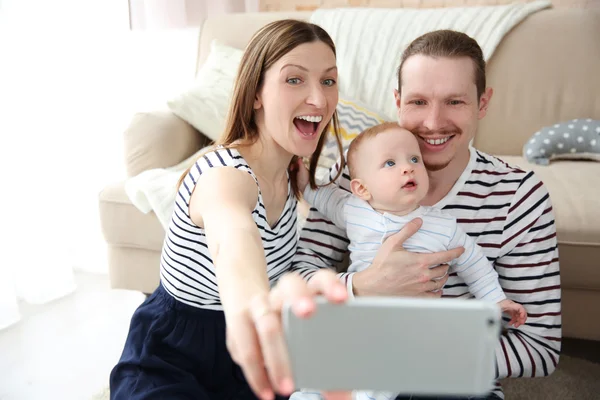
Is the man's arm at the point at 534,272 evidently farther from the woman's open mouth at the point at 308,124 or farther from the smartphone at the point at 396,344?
the smartphone at the point at 396,344

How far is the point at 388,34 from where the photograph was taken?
7.89 feet

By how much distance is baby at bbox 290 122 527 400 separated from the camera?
1.08m

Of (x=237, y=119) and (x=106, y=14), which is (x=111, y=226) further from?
(x=106, y=14)

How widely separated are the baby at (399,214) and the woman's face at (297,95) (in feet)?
0.43

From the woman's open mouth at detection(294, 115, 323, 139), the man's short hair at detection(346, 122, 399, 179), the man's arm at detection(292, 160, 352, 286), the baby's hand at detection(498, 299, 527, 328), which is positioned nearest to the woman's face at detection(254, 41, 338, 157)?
the woman's open mouth at detection(294, 115, 323, 139)

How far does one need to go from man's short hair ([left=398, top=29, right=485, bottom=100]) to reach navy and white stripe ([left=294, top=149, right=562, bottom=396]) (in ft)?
0.63

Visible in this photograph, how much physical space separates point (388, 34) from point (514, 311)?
164 centimetres

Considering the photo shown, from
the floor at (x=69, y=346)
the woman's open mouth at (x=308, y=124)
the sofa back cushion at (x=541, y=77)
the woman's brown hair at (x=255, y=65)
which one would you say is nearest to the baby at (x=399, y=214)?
the woman's open mouth at (x=308, y=124)

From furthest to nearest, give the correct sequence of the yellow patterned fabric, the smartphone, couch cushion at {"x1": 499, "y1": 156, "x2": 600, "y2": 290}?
the yellow patterned fabric < couch cushion at {"x1": 499, "y1": 156, "x2": 600, "y2": 290} < the smartphone

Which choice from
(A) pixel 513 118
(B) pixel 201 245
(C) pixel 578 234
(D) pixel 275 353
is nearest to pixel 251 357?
(D) pixel 275 353

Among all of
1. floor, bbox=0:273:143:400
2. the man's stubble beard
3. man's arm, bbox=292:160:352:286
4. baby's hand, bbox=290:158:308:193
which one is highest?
the man's stubble beard

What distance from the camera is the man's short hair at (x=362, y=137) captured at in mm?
1134

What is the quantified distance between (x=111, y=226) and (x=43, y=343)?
20.1 inches

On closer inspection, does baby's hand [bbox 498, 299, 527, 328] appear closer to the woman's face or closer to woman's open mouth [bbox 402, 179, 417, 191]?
woman's open mouth [bbox 402, 179, 417, 191]
